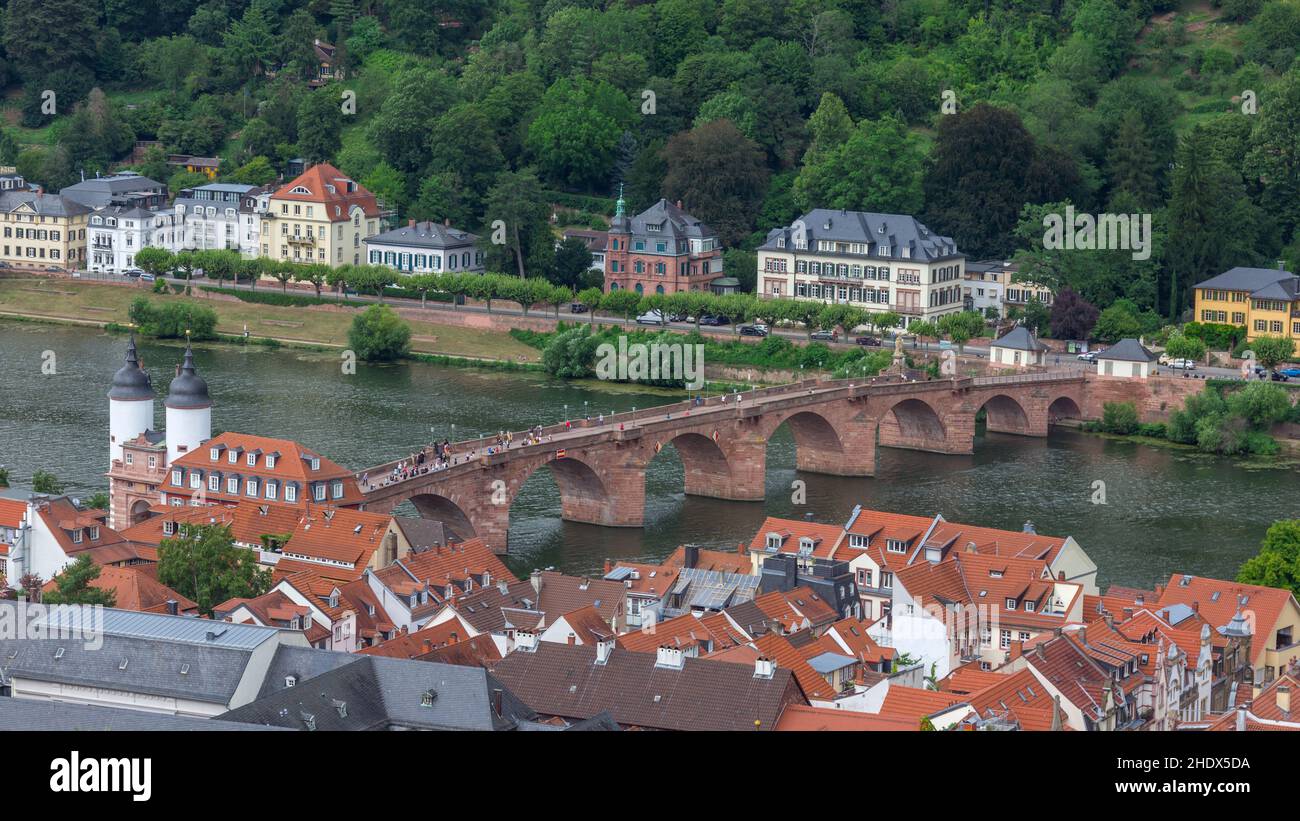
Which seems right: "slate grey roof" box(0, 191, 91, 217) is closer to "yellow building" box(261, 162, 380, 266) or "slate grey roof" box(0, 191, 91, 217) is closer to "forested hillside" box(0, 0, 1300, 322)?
"forested hillside" box(0, 0, 1300, 322)

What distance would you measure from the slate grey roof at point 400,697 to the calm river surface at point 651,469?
32805 mm

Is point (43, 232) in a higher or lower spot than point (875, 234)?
higher

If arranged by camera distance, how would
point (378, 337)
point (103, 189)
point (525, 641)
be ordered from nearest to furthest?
1. point (525, 641)
2. point (378, 337)
3. point (103, 189)

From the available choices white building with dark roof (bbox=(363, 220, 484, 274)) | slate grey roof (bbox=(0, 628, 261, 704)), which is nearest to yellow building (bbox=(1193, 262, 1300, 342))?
white building with dark roof (bbox=(363, 220, 484, 274))

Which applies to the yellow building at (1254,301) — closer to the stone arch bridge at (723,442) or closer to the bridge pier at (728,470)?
the stone arch bridge at (723,442)

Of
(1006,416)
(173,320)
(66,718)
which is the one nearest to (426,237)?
(173,320)

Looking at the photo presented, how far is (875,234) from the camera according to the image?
12369 cm

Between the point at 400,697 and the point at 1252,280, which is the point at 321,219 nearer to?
the point at 1252,280

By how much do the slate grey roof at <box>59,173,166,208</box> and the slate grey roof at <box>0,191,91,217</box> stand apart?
54 cm

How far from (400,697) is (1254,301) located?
259 feet

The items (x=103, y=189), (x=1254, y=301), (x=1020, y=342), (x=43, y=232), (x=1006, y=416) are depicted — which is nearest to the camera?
(x=1006, y=416)

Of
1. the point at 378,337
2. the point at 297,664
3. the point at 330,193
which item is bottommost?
the point at 297,664
